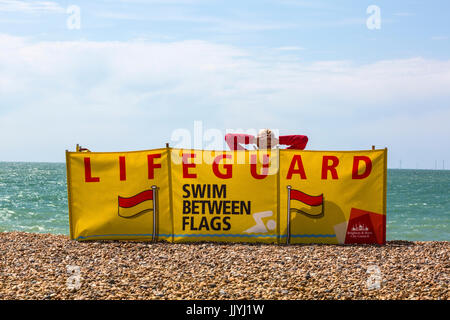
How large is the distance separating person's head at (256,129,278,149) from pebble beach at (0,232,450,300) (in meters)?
2.36

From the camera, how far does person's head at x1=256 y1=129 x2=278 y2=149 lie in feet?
37.1

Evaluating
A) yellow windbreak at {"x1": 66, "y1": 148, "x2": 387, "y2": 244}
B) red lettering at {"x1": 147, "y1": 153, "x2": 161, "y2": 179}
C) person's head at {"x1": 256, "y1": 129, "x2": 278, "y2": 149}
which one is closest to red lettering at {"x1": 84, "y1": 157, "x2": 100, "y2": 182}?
yellow windbreak at {"x1": 66, "y1": 148, "x2": 387, "y2": 244}

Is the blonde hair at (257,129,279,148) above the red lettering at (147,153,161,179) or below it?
above

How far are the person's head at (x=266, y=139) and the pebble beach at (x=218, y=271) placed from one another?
2.36 meters

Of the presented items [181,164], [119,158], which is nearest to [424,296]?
[181,164]

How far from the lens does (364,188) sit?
1091 centimetres

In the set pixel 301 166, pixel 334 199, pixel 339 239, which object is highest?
pixel 301 166

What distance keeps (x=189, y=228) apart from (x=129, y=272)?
2.61 m

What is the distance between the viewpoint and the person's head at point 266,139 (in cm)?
1132

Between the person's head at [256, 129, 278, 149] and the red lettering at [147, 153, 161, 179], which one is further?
the person's head at [256, 129, 278, 149]

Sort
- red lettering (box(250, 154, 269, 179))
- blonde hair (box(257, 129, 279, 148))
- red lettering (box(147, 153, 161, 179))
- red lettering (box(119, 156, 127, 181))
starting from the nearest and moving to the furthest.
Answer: red lettering (box(250, 154, 269, 179)) → red lettering (box(147, 153, 161, 179)) → red lettering (box(119, 156, 127, 181)) → blonde hair (box(257, 129, 279, 148))

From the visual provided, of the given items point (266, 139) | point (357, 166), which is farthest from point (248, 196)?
point (357, 166)

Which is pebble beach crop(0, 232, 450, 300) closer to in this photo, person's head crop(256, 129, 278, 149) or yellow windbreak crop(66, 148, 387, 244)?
yellow windbreak crop(66, 148, 387, 244)
